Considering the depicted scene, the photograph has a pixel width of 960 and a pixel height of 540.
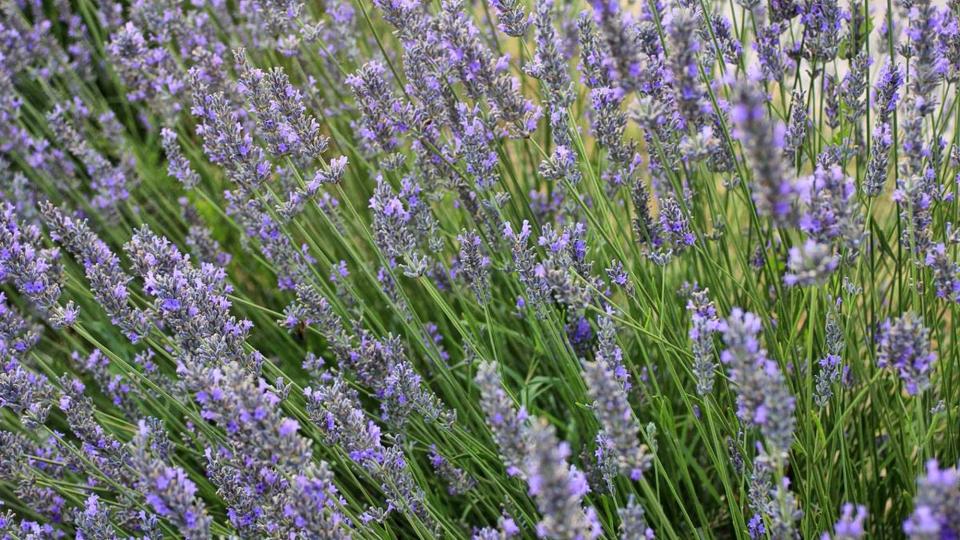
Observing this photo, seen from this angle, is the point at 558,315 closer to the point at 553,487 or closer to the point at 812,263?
the point at 812,263

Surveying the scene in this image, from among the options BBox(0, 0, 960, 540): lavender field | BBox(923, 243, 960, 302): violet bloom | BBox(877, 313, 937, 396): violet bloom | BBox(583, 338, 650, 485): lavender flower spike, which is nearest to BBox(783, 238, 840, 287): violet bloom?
BBox(0, 0, 960, 540): lavender field

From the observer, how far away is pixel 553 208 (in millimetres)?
3070

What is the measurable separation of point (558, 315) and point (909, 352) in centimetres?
98

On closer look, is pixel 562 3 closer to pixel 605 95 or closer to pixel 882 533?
pixel 605 95

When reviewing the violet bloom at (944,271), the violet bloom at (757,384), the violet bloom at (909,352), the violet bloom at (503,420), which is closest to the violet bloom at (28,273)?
the violet bloom at (503,420)

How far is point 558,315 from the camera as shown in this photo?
2.28 meters

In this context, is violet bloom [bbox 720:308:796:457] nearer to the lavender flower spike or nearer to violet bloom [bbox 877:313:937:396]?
the lavender flower spike

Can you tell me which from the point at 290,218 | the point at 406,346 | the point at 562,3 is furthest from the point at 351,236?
the point at 562,3

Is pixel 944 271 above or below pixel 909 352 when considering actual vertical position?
above

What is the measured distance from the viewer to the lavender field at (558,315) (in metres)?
1.41

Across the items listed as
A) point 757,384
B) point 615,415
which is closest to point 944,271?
point 757,384

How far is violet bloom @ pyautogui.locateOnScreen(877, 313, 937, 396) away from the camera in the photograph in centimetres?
141

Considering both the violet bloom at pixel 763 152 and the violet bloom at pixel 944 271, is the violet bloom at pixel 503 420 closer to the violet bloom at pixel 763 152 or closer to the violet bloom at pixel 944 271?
the violet bloom at pixel 763 152

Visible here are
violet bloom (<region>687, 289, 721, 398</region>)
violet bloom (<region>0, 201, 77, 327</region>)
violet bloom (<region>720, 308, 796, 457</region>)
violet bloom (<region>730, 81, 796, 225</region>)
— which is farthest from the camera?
violet bloom (<region>0, 201, 77, 327</region>)
